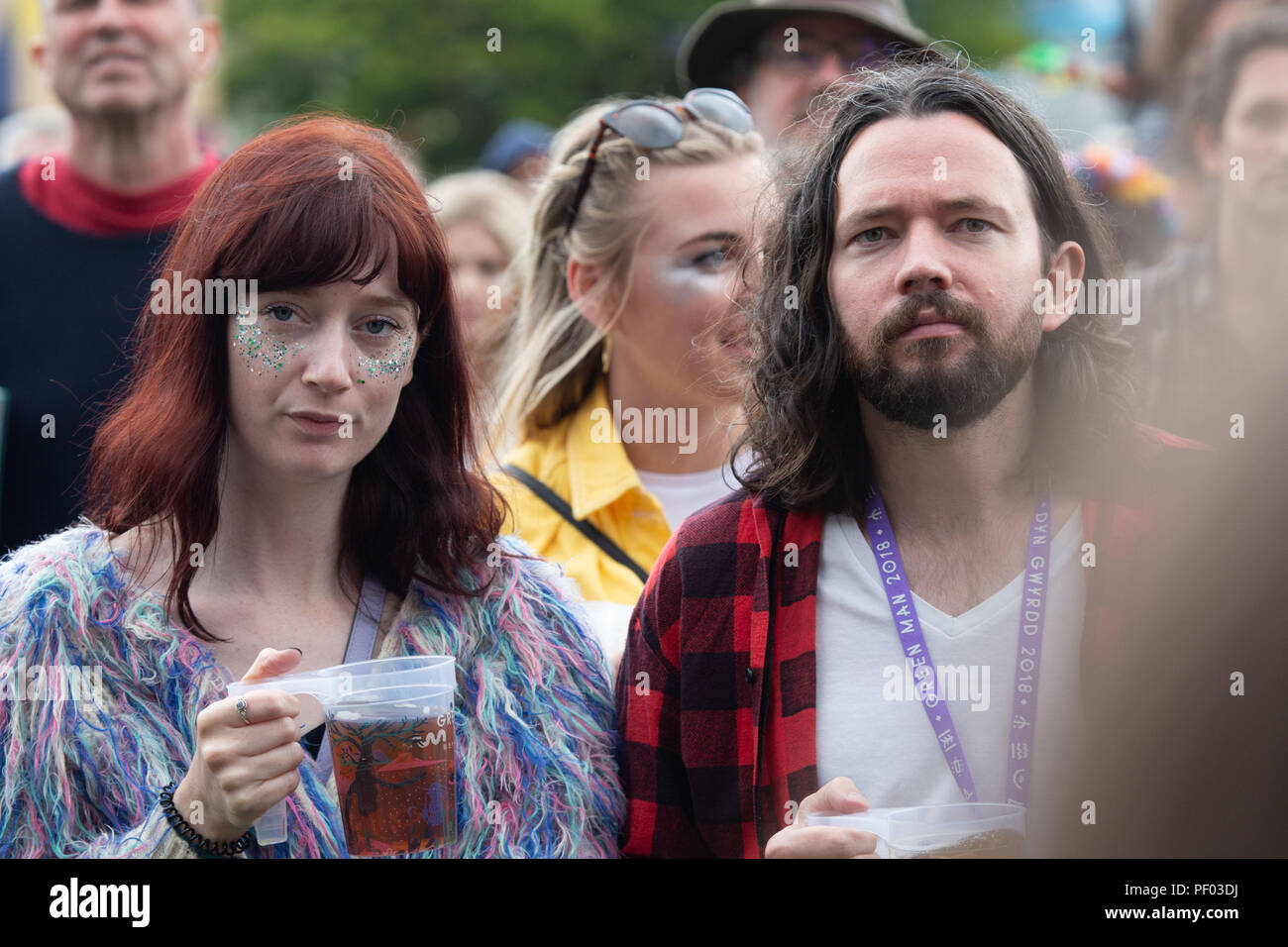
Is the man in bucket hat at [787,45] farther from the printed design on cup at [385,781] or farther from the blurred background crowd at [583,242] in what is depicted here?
the printed design on cup at [385,781]

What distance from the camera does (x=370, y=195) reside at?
2.40 metres

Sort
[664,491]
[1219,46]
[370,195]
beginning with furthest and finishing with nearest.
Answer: [1219,46] < [664,491] < [370,195]

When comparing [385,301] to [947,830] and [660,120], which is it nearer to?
[947,830]

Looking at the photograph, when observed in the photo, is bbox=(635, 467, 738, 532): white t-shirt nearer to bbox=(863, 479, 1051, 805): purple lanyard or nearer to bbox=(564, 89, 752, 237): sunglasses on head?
bbox=(564, 89, 752, 237): sunglasses on head

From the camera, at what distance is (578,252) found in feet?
12.2

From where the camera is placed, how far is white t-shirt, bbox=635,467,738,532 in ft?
11.4

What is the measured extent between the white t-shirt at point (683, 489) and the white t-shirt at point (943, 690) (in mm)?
1065

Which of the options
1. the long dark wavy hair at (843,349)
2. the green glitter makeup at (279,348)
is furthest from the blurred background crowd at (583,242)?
the green glitter makeup at (279,348)

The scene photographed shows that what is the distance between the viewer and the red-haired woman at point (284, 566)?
2229mm

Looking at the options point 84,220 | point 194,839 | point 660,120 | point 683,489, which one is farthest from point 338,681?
point 84,220

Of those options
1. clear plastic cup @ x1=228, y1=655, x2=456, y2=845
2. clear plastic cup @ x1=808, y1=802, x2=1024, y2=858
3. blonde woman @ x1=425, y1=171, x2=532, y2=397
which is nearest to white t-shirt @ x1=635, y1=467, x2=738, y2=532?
clear plastic cup @ x1=228, y1=655, x2=456, y2=845
